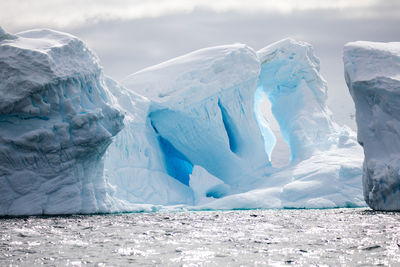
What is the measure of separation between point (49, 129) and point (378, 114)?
985cm

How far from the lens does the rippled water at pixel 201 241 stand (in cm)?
744

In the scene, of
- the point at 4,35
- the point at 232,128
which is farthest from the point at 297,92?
the point at 4,35

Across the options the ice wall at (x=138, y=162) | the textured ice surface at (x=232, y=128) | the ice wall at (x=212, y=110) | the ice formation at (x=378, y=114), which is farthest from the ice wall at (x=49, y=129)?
the ice formation at (x=378, y=114)

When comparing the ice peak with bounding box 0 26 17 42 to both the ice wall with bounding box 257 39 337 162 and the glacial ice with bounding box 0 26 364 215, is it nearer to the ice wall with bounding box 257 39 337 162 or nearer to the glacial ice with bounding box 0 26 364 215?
the glacial ice with bounding box 0 26 364 215

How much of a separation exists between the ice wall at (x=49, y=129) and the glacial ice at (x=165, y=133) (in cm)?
3

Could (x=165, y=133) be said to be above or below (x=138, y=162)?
above

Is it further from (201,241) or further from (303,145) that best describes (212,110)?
(201,241)

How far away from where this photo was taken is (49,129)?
545 inches

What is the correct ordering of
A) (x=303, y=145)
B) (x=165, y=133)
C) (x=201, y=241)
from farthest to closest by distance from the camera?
(x=165, y=133), (x=303, y=145), (x=201, y=241)

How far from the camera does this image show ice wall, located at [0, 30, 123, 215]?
13.4 m

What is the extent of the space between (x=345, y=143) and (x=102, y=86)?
10.6m

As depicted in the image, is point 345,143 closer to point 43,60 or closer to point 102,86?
point 102,86

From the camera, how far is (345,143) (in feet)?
67.7

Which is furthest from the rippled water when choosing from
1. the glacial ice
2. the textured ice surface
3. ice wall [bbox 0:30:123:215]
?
the textured ice surface
